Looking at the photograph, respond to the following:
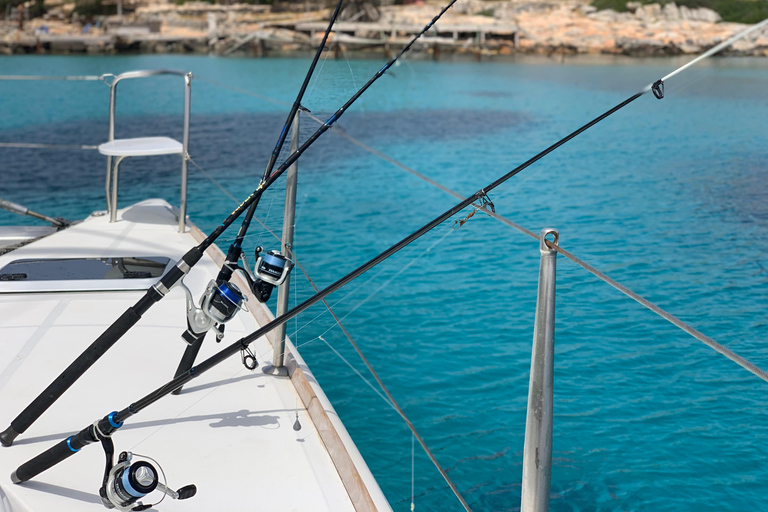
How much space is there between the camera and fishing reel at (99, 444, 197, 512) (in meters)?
1.44

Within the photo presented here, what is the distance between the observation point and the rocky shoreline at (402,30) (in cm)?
3688

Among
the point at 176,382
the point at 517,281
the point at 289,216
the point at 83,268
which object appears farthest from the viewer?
the point at 517,281

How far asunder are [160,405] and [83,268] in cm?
122

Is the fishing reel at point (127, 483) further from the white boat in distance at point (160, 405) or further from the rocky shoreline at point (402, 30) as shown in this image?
the rocky shoreline at point (402, 30)

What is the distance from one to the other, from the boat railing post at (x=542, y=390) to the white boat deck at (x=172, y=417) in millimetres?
534

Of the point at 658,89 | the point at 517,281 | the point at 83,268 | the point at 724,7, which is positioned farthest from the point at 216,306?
the point at 724,7

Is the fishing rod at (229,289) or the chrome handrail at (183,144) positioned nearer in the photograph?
the fishing rod at (229,289)

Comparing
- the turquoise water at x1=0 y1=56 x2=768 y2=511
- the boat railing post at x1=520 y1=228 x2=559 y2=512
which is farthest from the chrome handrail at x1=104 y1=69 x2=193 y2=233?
the boat railing post at x1=520 y1=228 x2=559 y2=512

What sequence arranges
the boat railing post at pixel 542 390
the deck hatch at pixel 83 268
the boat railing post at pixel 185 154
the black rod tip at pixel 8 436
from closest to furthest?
the boat railing post at pixel 542 390 → the black rod tip at pixel 8 436 → the deck hatch at pixel 83 268 → the boat railing post at pixel 185 154

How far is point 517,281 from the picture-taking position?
4.85m

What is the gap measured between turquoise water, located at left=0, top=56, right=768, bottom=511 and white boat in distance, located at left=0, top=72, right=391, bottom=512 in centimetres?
29

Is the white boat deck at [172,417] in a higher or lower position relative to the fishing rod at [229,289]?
lower

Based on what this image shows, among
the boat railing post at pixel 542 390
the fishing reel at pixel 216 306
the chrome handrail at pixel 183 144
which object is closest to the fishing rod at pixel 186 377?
the fishing reel at pixel 216 306

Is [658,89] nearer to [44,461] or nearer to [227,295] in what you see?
[227,295]
